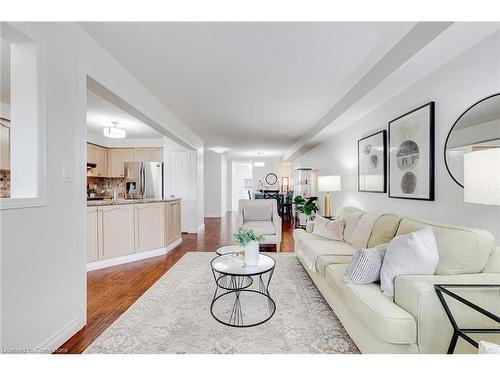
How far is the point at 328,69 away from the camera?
2.59 metres

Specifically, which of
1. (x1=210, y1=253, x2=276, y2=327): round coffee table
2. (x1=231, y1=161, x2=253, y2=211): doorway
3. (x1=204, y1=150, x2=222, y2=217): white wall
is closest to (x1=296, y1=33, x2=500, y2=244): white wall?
(x1=210, y1=253, x2=276, y2=327): round coffee table

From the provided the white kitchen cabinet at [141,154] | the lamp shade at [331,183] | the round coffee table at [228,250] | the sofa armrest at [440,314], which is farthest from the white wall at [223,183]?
the sofa armrest at [440,314]

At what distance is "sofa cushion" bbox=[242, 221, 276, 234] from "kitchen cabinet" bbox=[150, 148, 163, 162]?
10.5 ft

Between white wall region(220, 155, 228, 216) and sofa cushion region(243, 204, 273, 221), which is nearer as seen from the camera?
sofa cushion region(243, 204, 273, 221)

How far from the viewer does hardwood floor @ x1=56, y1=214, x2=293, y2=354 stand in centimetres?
186

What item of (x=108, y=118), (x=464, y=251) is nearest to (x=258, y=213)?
(x=108, y=118)

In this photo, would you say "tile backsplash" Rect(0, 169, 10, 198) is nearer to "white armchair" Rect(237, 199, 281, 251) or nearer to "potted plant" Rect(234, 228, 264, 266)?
"white armchair" Rect(237, 199, 281, 251)

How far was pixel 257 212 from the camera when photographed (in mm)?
4883

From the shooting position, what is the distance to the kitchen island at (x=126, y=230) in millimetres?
3346

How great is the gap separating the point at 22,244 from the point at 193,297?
1.51 meters

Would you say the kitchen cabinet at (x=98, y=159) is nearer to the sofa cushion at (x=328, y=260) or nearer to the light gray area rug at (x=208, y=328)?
the light gray area rug at (x=208, y=328)

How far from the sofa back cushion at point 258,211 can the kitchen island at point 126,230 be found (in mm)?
1506

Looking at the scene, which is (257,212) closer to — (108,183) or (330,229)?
(330,229)

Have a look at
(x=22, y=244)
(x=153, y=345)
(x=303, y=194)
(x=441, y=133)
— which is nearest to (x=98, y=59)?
(x=22, y=244)
